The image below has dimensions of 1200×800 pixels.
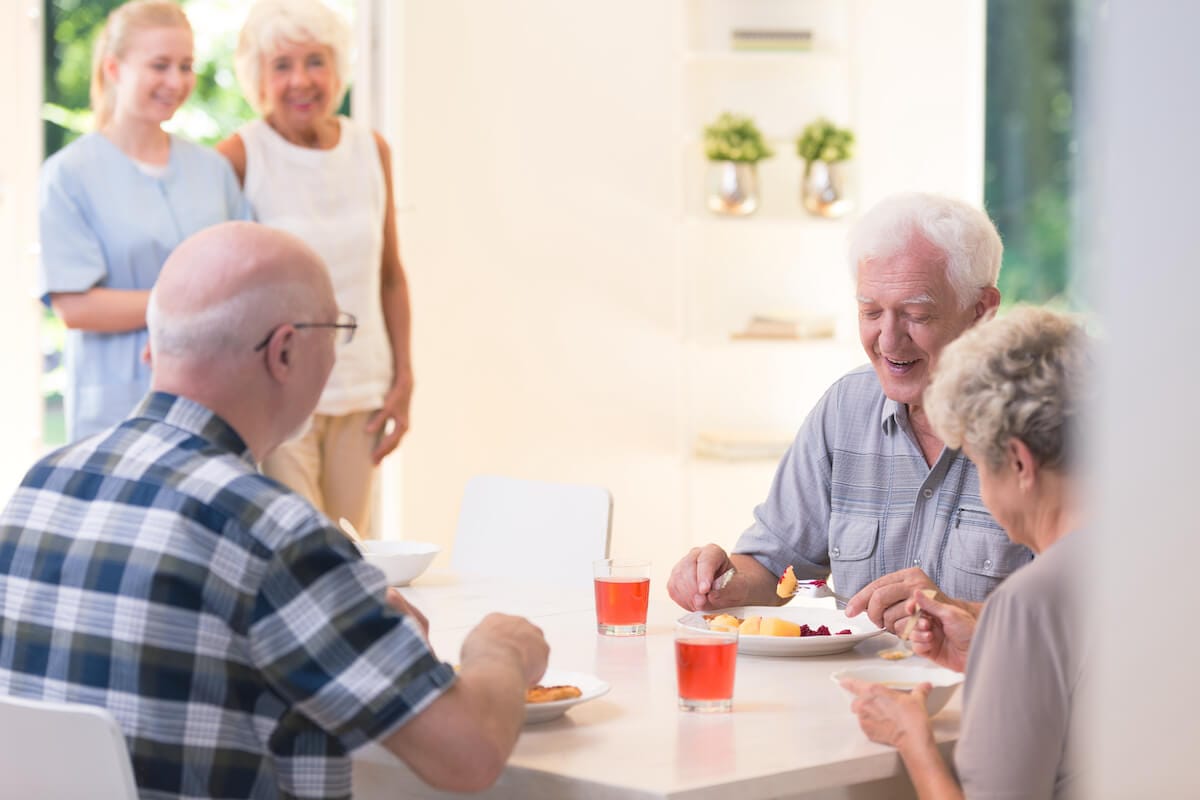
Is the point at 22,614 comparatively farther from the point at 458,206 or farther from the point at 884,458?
the point at 458,206

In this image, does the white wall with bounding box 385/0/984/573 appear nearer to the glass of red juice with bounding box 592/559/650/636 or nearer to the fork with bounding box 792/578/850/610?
the fork with bounding box 792/578/850/610

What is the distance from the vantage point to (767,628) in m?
1.78

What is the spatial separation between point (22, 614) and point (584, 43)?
3622 millimetres

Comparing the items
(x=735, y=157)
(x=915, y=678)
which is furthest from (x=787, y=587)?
(x=735, y=157)

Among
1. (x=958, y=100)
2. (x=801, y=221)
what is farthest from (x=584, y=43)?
(x=958, y=100)

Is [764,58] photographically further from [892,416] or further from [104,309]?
[892,416]

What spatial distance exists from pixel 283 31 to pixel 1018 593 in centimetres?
248

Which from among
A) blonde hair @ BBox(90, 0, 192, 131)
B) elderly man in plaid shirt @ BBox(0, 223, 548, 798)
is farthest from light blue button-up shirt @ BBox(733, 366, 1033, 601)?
blonde hair @ BBox(90, 0, 192, 131)

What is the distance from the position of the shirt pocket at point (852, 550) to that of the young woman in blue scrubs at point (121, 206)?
5.09ft

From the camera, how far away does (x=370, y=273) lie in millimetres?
3475

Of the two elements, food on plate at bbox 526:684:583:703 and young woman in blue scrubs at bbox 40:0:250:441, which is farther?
young woman in blue scrubs at bbox 40:0:250:441

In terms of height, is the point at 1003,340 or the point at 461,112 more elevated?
the point at 461,112

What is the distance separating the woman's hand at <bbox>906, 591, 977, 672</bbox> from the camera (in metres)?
1.59

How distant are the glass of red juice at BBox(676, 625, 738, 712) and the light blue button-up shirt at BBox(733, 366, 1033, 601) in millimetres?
614
